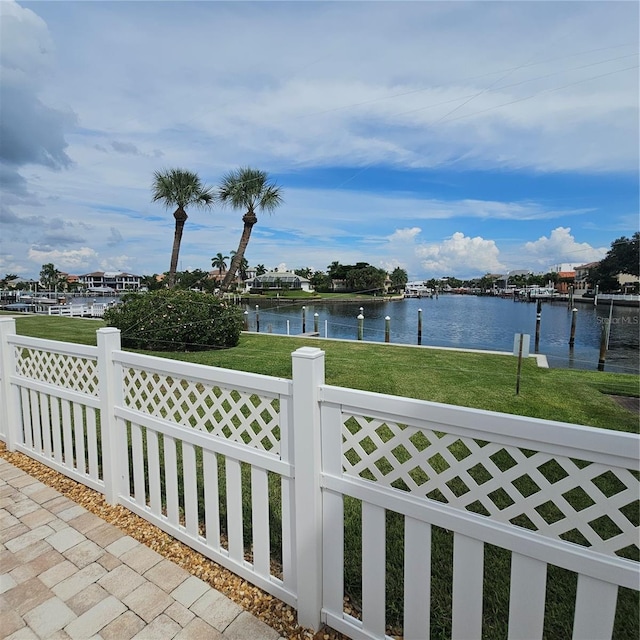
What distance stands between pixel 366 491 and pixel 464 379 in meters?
4.88

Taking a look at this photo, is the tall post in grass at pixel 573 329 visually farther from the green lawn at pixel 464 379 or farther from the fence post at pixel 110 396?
the fence post at pixel 110 396

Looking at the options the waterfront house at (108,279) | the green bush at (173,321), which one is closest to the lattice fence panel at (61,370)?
the green bush at (173,321)

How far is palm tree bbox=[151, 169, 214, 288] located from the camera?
632 inches

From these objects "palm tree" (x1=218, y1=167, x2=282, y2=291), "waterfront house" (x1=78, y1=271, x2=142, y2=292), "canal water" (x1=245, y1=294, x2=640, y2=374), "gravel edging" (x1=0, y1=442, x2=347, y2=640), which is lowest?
"gravel edging" (x1=0, y1=442, x2=347, y2=640)

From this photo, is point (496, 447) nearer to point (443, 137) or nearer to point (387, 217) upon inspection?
point (443, 137)

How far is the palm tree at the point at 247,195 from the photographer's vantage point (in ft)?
48.6

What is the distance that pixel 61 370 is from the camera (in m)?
2.66

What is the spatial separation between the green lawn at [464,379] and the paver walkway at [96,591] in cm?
352

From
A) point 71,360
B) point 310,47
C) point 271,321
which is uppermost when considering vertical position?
point 310,47

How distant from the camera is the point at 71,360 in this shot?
2584mm

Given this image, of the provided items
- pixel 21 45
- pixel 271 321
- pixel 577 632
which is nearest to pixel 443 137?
pixel 21 45

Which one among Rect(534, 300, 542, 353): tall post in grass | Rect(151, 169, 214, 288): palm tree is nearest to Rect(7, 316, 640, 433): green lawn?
Rect(534, 300, 542, 353): tall post in grass

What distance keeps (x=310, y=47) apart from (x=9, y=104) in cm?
392

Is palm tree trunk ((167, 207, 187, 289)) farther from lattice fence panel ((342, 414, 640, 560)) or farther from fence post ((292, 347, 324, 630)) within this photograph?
lattice fence panel ((342, 414, 640, 560))
